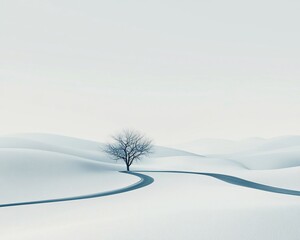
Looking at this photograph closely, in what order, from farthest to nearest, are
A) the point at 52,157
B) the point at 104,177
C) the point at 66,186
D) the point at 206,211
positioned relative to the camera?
the point at 52,157 < the point at 104,177 < the point at 66,186 < the point at 206,211

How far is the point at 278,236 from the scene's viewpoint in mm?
10609

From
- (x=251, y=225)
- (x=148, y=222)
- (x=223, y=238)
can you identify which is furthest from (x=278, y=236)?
(x=148, y=222)

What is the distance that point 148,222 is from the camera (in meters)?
12.3

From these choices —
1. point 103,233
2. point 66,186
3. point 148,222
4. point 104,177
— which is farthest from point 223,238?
point 104,177

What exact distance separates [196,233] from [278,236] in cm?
259

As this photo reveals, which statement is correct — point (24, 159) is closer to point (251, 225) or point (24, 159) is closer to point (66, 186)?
point (66, 186)

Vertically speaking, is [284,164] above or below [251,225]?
above

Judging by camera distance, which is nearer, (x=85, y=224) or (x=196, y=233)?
(x=196, y=233)

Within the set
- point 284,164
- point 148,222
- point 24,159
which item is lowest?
point 148,222

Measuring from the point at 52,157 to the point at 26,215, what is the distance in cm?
3300

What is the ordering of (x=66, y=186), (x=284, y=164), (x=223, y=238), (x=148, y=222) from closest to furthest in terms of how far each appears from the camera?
(x=223, y=238) → (x=148, y=222) → (x=66, y=186) → (x=284, y=164)

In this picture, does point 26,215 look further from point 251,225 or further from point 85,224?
point 251,225

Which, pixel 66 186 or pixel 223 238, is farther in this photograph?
pixel 66 186

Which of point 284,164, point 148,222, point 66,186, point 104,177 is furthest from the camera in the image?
point 284,164
